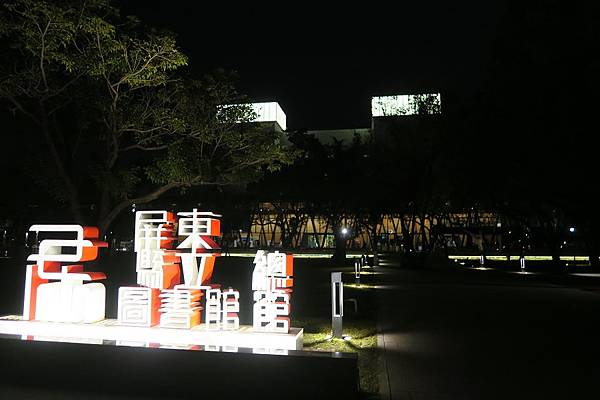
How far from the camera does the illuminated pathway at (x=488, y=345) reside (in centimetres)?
627

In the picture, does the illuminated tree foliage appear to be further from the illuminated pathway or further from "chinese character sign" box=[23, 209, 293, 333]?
the illuminated pathway

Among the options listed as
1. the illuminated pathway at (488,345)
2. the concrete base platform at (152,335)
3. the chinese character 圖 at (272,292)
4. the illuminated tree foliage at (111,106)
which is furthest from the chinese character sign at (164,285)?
the illuminated tree foliage at (111,106)

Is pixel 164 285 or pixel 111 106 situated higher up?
pixel 111 106

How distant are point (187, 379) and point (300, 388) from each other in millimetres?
1511

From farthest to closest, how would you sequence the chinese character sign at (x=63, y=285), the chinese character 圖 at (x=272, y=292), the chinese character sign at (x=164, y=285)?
the chinese character sign at (x=63, y=285), the chinese character sign at (x=164, y=285), the chinese character 圖 at (x=272, y=292)

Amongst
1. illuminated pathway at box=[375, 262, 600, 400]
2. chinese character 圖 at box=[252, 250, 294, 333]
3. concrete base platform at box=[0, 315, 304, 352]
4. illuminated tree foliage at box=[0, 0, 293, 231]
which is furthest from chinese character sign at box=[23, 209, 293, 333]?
illuminated tree foliage at box=[0, 0, 293, 231]

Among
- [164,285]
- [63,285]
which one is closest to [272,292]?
[164,285]

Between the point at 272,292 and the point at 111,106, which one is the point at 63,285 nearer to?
the point at 272,292

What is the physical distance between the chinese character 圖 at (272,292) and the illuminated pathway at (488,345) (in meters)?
1.78

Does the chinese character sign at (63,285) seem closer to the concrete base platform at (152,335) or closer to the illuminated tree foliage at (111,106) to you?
the concrete base platform at (152,335)

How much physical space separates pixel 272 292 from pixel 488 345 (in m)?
4.34

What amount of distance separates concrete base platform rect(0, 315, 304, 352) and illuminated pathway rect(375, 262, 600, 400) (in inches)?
66.7

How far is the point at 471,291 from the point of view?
17.8 meters

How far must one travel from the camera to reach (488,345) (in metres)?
8.68
